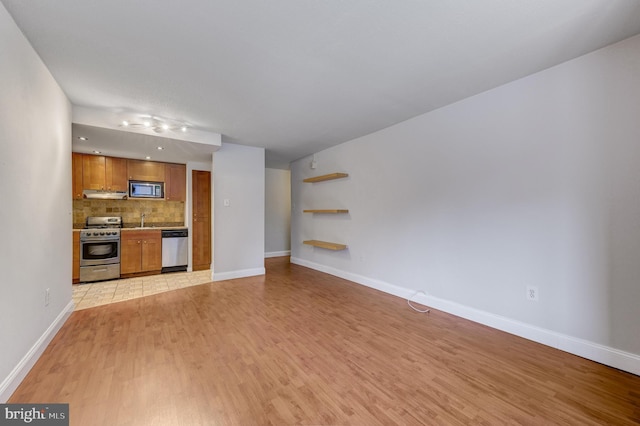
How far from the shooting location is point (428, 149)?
10.9 feet

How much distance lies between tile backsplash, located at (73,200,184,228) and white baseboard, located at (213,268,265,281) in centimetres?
196

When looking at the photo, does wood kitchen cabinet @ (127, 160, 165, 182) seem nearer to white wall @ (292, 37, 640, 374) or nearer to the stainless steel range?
the stainless steel range

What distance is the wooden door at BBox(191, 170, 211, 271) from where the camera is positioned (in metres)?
5.29

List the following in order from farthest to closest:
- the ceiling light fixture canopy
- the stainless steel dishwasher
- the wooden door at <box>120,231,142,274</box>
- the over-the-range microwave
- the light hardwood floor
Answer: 1. the stainless steel dishwasher
2. the over-the-range microwave
3. the wooden door at <box>120,231,142,274</box>
4. the ceiling light fixture canopy
5. the light hardwood floor

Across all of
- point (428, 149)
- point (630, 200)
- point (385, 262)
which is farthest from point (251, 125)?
point (630, 200)

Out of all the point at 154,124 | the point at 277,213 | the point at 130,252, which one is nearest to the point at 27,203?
the point at 154,124

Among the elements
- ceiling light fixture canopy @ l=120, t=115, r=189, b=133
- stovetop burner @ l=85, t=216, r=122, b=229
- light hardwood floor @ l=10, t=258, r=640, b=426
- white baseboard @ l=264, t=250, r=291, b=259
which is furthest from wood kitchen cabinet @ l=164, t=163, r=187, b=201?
light hardwood floor @ l=10, t=258, r=640, b=426

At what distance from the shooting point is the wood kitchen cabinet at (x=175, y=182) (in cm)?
530

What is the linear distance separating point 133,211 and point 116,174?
0.83m

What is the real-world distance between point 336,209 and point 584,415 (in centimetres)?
382

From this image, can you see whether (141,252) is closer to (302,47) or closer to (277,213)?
(277,213)

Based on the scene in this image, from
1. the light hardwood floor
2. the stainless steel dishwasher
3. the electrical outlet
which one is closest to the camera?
the light hardwood floor

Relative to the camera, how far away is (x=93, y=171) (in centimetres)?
465

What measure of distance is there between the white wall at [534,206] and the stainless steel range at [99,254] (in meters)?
4.69
